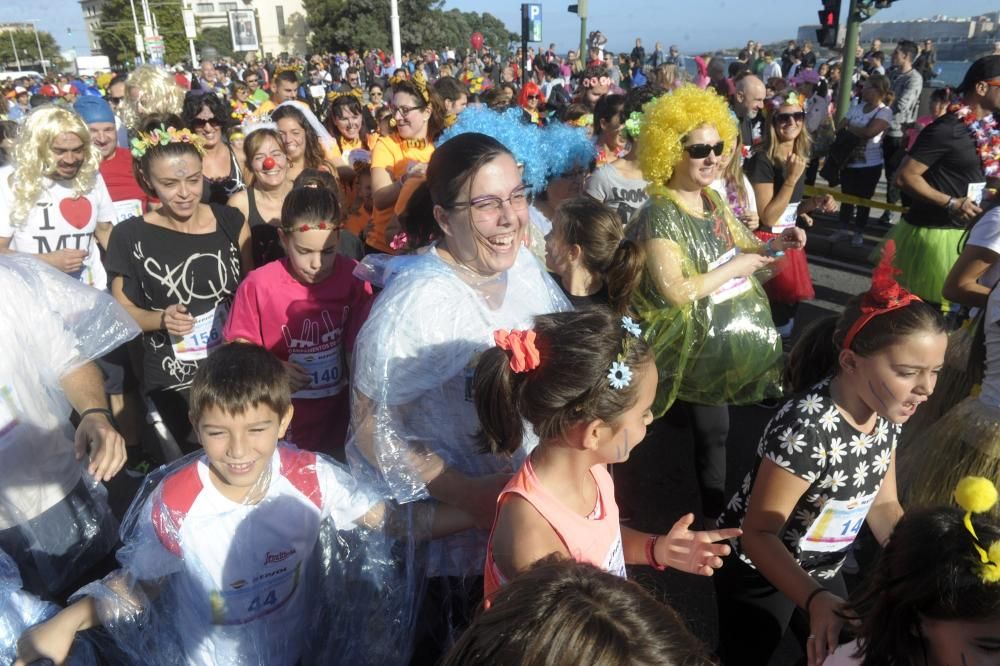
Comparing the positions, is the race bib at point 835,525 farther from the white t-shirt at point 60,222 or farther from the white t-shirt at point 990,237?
the white t-shirt at point 60,222

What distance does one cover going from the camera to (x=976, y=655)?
135 centimetres

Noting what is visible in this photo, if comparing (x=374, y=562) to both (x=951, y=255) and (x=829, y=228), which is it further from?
(x=829, y=228)

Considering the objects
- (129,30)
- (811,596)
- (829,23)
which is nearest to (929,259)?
(811,596)

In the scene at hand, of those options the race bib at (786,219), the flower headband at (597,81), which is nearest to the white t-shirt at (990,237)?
the race bib at (786,219)

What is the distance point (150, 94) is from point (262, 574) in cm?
483

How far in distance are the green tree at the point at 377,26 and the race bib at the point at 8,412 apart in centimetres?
4671

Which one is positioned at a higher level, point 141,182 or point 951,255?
point 141,182

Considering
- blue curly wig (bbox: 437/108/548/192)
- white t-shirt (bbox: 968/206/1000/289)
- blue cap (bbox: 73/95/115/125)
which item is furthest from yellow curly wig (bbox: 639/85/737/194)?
blue cap (bbox: 73/95/115/125)

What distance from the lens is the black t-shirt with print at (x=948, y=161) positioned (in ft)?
14.5

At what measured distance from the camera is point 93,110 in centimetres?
479

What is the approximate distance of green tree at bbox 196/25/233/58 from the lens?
233 feet

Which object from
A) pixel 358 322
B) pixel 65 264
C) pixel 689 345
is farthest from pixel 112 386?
pixel 689 345

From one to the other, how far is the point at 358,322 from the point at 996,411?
242cm

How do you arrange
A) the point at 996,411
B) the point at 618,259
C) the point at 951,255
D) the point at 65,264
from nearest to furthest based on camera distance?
1. the point at 996,411
2. the point at 618,259
3. the point at 65,264
4. the point at 951,255
